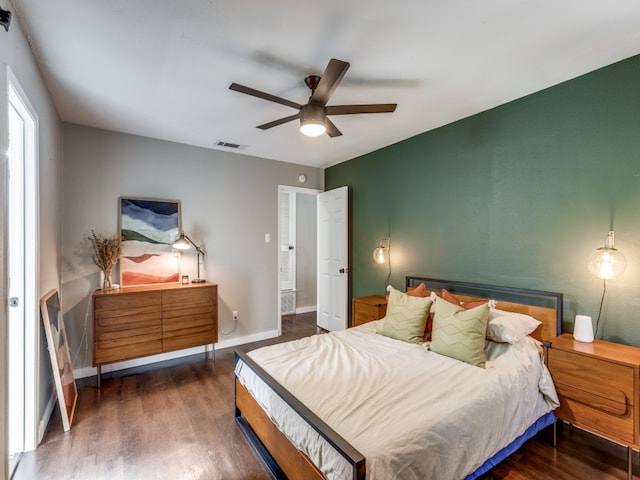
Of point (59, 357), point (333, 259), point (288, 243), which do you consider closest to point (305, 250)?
point (288, 243)

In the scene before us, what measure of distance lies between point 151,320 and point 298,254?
3254mm

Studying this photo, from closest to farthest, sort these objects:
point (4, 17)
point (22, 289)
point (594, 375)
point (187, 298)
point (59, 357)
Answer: point (4, 17) → point (594, 375) → point (22, 289) → point (59, 357) → point (187, 298)

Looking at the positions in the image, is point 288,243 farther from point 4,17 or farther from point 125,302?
point 4,17

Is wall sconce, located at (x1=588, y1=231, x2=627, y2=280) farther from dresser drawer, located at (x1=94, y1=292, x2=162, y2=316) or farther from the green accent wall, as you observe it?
dresser drawer, located at (x1=94, y1=292, x2=162, y2=316)

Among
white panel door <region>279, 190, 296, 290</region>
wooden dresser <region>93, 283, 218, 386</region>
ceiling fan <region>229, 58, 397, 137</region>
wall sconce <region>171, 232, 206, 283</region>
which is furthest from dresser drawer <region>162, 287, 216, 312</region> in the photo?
white panel door <region>279, 190, 296, 290</region>

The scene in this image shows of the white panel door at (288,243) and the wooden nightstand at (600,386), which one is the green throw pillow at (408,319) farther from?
the white panel door at (288,243)

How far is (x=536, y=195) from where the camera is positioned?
2.62 m

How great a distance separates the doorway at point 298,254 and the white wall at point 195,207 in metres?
1.19

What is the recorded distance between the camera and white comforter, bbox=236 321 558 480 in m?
1.38

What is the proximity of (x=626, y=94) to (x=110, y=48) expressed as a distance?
11.3 ft

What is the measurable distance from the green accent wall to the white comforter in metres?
0.68

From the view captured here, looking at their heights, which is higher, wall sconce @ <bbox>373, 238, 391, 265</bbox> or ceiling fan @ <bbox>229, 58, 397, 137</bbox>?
ceiling fan @ <bbox>229, 58, 397, 137</bbox>

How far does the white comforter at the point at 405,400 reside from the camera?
1375mm

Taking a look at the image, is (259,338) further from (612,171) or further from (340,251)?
(612,171)
